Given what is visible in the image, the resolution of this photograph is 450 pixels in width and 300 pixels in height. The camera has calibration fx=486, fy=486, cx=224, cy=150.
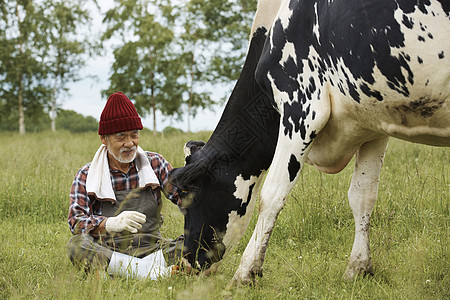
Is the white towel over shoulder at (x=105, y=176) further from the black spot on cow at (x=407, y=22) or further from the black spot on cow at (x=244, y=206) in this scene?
the black spot on cow at (x=407, y=22)

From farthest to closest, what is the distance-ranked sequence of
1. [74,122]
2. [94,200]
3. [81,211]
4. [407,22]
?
[74,122] → [94,200] → [81,211] → [407,22]

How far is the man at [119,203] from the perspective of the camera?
3434mm

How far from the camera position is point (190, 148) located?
3.59 m

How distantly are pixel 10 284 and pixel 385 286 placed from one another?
2.43m

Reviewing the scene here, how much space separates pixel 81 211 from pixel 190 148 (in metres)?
A: 0.92

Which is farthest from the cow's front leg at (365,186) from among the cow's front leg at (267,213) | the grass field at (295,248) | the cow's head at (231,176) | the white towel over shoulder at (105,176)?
the white towel over shoulder at (105,176)

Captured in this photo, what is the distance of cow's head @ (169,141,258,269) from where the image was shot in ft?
11.3

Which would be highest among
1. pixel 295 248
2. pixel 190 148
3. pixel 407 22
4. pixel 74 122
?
pixel 74 122

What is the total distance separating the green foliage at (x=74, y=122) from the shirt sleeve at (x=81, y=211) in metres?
24.4

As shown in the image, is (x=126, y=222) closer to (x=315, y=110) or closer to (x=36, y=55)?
(x=315, y=110)

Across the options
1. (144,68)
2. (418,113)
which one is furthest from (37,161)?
(144,68)

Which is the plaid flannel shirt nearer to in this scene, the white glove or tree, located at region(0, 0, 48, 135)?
the white glove

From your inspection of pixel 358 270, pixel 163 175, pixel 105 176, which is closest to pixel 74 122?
pixel 163 175

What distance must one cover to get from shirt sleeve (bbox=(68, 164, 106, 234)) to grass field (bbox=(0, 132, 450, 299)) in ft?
1.00
